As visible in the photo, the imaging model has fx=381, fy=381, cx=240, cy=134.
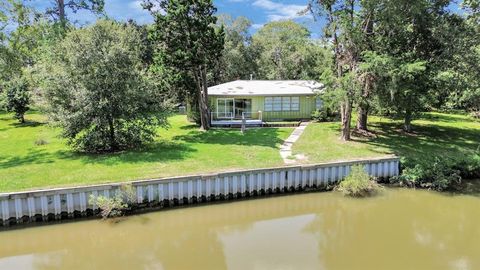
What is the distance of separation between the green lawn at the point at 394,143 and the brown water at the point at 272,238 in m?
3.17

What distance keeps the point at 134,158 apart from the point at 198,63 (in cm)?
738

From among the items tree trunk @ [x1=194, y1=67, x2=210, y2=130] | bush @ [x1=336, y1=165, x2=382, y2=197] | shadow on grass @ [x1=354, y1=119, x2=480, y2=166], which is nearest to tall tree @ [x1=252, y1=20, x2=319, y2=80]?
shadow on grass @ [x1=354, y1=119, x2=480, y2=166]

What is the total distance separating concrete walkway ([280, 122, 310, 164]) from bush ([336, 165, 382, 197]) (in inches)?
85.4

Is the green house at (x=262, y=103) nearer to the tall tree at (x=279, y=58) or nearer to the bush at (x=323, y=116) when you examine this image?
the bush at (x=323, y=116)

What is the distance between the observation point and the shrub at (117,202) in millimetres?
11281

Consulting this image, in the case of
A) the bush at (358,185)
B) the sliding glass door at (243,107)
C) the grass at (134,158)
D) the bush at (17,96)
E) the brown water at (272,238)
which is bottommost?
the brown water at (272,238)

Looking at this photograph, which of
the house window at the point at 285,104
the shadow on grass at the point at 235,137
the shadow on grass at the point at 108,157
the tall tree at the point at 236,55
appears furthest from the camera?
the tall tree at the point at 236,55

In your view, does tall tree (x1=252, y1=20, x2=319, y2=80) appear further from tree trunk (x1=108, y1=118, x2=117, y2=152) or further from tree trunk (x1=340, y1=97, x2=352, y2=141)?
tree trunk (x1=108, y1=118, x2=117, y2=152)

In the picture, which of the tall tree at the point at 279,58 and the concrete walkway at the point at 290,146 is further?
the tall tree at the point at 279,58

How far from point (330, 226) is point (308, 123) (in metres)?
14.1

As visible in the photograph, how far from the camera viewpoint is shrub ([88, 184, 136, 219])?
1128 centimetres

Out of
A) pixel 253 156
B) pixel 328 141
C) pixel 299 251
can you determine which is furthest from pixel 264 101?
pixel 299 251

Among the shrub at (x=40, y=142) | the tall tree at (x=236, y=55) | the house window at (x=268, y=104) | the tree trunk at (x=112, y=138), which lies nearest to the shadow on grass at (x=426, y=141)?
the house window at (x=268, y=104)

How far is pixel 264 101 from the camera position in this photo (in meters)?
26.8
